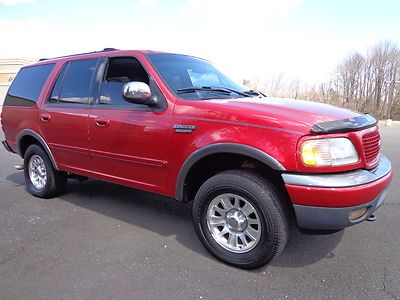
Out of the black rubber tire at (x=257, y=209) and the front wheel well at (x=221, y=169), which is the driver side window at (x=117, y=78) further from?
the black rubber tire at (x=257, y=209)

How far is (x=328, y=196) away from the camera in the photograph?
2719 mm

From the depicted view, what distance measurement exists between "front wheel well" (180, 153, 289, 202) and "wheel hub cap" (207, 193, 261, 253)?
0.30 meters

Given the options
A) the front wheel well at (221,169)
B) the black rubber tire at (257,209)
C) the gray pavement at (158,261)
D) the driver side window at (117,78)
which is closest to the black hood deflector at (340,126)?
the front wheel well at (221,169)

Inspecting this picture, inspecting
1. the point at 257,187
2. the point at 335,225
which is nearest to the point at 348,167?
the point at 335,225

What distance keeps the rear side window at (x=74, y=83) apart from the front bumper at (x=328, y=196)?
108 inches

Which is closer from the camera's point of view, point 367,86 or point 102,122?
point 102,122

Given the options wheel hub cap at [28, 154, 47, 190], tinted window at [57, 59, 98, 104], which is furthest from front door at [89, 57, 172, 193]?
wheel hub cap at [28, 154, 47, 190]

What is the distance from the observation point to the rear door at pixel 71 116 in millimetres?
4301

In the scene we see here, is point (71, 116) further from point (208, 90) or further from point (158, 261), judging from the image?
point (158, 261)

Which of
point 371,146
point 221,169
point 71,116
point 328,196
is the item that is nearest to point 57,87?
point 71,116

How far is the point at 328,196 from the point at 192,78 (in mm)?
2054

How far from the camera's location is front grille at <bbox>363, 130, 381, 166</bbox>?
3002 millimetres

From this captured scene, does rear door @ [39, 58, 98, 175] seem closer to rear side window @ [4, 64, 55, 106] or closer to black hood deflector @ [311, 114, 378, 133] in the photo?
rear side window @ [4, 64, 55, 106]

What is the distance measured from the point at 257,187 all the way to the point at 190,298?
1.03 m
